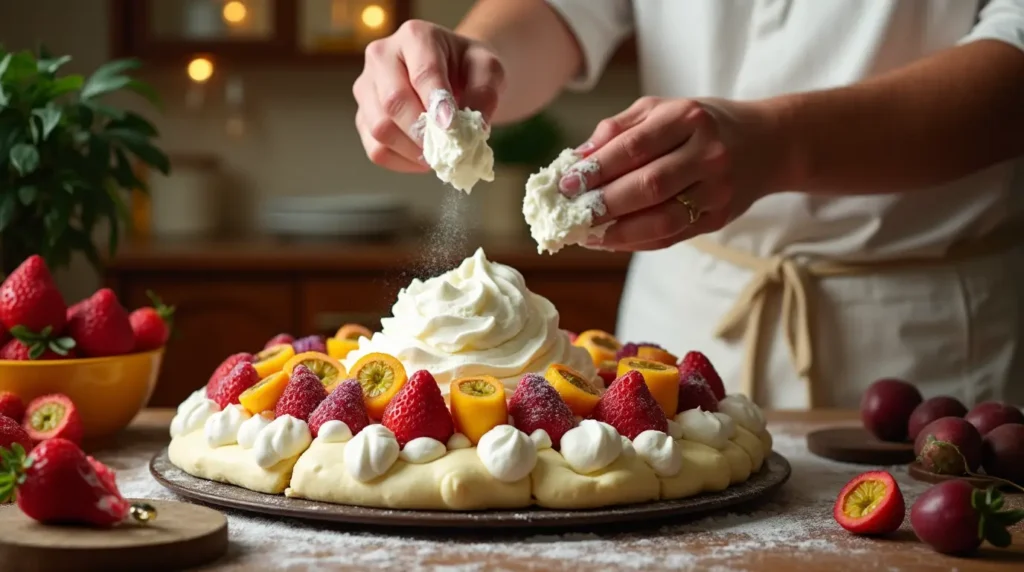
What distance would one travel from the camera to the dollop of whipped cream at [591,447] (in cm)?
132

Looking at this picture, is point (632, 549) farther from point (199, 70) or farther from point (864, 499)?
point (199, 70)

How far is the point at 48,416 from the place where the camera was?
5.17 feet

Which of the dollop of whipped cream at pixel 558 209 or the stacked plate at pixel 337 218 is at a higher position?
the stacked plate at pixel 337 218

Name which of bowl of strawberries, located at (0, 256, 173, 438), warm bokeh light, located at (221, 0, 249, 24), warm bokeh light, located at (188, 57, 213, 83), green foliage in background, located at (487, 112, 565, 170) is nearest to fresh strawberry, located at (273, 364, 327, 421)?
bowl of strawberries, located at (0, 256, 173, 438)

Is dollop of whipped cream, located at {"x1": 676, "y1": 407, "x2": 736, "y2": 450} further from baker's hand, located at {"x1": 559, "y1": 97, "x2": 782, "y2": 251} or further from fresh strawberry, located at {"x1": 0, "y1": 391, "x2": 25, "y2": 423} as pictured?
fresh strawberry, located at {"x1": 0, "y1": 391, "x2": 25, "y2": 423}

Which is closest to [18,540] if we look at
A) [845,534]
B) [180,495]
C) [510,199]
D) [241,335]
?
[180,495]

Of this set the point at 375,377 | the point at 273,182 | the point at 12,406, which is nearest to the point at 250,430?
the point at 375,377

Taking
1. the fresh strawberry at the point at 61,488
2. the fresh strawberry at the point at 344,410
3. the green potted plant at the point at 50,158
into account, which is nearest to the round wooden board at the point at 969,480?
the fresh strawberry at the point at 344,410

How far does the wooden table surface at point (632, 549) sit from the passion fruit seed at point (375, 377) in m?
0.19

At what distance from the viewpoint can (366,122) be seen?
178 centimetres

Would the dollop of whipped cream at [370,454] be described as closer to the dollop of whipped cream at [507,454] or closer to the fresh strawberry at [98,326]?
the dollop of whipped cream at [507,454]

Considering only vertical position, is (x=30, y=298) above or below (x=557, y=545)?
above

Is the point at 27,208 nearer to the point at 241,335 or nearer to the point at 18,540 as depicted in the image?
the point at 18,540

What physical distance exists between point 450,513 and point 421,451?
3.1 inches
